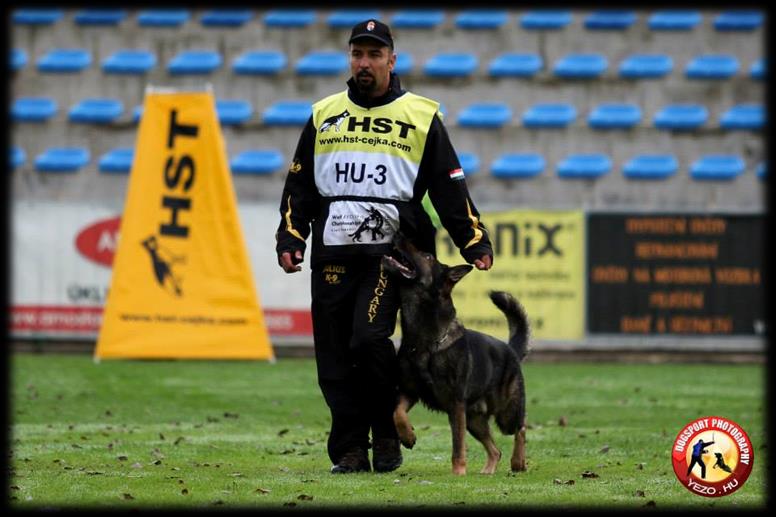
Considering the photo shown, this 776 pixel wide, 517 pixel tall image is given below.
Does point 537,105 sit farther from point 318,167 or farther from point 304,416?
point 318,167

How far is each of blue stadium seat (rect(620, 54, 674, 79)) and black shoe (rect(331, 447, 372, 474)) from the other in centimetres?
1485

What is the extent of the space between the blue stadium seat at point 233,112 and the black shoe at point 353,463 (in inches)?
552

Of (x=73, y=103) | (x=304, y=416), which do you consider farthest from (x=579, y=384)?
(x=73, y=103)

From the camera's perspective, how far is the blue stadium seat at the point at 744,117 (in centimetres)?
2139

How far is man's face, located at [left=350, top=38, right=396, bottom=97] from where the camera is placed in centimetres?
754

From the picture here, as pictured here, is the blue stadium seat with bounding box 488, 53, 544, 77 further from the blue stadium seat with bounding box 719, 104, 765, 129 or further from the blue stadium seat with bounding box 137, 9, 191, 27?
the blue stadium seat with bounding box 137, 9, 191, 27

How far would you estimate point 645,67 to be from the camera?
71.2 ft

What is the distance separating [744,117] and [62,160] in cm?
1061

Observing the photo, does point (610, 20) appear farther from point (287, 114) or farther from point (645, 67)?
point (287, 114)

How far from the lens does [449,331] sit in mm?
7715

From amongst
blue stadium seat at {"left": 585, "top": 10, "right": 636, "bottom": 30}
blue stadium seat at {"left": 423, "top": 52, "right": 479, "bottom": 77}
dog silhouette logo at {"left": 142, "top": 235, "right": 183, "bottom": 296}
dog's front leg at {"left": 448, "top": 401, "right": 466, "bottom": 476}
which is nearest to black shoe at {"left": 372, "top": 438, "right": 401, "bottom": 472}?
dog's front leg at {"left": 448, "top": 401, "right": 466, "bottom": 476}

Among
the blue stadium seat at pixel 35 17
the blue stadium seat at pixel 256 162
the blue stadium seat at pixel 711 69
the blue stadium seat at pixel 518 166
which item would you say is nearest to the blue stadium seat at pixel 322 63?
the blue stadium seat at pixel 256 162

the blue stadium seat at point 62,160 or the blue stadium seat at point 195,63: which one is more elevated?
the blue stadium seat at point 195,63

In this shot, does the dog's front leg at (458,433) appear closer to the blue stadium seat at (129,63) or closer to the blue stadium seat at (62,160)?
the blue stadium seat at (62,160)
